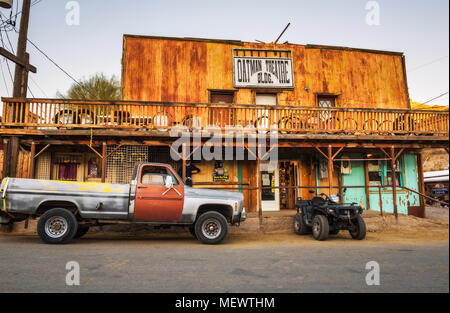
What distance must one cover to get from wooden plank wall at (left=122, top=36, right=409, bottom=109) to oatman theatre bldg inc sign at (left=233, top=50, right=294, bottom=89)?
1.07ft

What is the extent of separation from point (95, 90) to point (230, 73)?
16935 mm

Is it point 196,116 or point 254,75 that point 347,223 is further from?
point 254,75

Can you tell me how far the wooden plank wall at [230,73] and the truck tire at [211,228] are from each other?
7.40m

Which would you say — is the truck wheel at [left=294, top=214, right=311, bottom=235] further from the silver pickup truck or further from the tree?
the tree

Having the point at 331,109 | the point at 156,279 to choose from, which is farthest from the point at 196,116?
the point at 156,279

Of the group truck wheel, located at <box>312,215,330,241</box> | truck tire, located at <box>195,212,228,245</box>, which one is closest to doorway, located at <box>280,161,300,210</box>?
truck wheel, located at <box>312,215,330,241</box>

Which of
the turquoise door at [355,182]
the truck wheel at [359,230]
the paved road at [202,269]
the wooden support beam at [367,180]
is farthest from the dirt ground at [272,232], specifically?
the wooden support beam at [367,180]

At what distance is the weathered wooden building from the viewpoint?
11.3 m

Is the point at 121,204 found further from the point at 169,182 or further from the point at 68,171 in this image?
the point at 68,171

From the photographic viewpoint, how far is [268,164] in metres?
14.1

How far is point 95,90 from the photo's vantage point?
26.3 m

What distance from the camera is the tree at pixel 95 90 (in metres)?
25.8

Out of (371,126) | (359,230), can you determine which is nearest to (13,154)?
(359,230)

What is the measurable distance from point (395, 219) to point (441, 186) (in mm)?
18651
